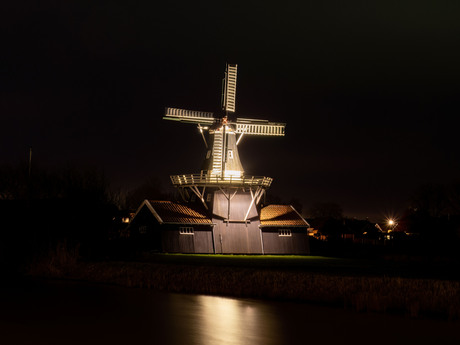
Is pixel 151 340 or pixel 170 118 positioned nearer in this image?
pixel 151 340

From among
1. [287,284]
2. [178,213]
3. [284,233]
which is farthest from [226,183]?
[287,284]

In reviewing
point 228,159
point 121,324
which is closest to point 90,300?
point 121,324

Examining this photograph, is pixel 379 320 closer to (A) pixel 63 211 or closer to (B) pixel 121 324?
(B) pixel 121 324

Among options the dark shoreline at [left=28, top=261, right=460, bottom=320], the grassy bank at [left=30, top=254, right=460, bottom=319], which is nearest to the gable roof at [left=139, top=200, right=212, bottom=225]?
the grassy bank at [left=30, top=254, right=460, bottom=319]

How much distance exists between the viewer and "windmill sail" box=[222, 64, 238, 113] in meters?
52.3

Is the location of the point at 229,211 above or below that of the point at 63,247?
above

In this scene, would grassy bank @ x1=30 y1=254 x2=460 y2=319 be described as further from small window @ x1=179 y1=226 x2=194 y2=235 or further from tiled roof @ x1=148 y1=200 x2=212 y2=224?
small window @ x1=179 y1=226 x2=194 y2=235

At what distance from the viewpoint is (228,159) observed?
49969 mm

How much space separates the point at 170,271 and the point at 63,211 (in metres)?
10.1

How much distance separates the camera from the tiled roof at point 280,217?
168 feet

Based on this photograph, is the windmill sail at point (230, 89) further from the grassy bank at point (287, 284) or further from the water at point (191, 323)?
the water at point (191, 323)

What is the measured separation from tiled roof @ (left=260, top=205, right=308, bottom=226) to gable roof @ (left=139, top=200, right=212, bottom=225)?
5.26 meters

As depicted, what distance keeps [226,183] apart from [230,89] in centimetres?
900

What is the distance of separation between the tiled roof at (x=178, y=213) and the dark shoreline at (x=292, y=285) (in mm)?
19729
